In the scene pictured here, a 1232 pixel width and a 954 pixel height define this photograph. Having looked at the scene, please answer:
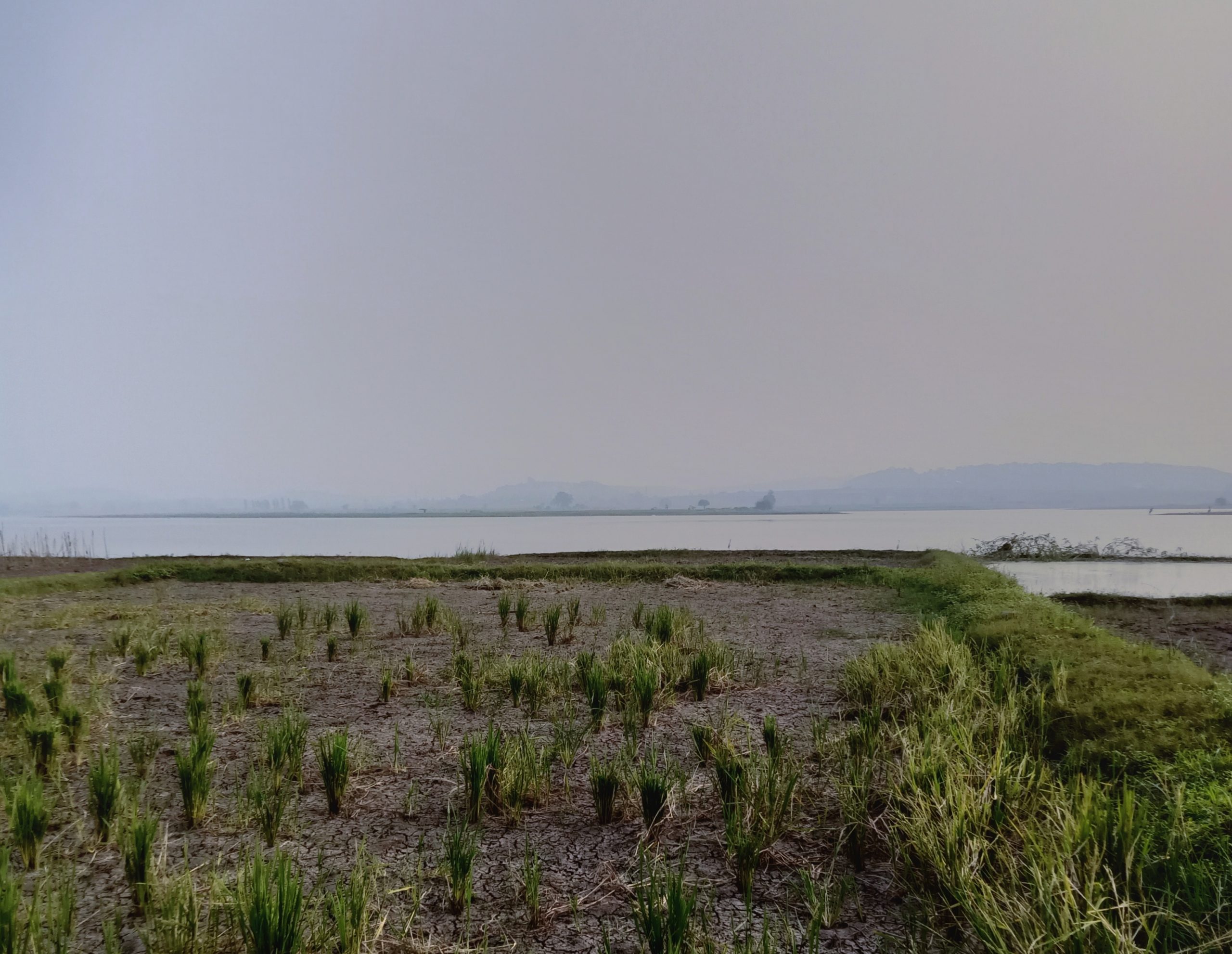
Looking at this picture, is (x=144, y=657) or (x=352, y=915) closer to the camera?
(x=352, y=915)

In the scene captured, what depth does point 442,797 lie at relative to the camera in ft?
13.1

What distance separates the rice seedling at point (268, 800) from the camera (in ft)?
11.1

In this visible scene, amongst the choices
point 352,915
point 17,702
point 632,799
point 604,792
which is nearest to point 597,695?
point 632,799

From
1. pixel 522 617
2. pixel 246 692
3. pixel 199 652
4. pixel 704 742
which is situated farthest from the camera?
pixel 522 617

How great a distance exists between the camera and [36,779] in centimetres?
345

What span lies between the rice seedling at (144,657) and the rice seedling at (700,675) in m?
5.26

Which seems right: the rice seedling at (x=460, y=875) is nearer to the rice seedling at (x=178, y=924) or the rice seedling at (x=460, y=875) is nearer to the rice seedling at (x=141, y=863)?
the rice seedling at (x=178, y=924)

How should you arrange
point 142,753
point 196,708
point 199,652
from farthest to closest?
point 199,652
point 196,708
point 142,753

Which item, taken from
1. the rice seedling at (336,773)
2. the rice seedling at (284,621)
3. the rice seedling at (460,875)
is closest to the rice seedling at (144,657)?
the rice seedling at (284,621)

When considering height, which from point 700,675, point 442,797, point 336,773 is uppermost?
point 336,773

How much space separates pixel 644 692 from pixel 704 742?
1025 millimetres

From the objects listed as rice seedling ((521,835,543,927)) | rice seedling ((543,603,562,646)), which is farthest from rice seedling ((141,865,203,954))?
rice seedling ((543,603,562,646))

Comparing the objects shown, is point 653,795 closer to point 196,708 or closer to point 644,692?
point 644,692

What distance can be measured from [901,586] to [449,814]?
40.2ft
